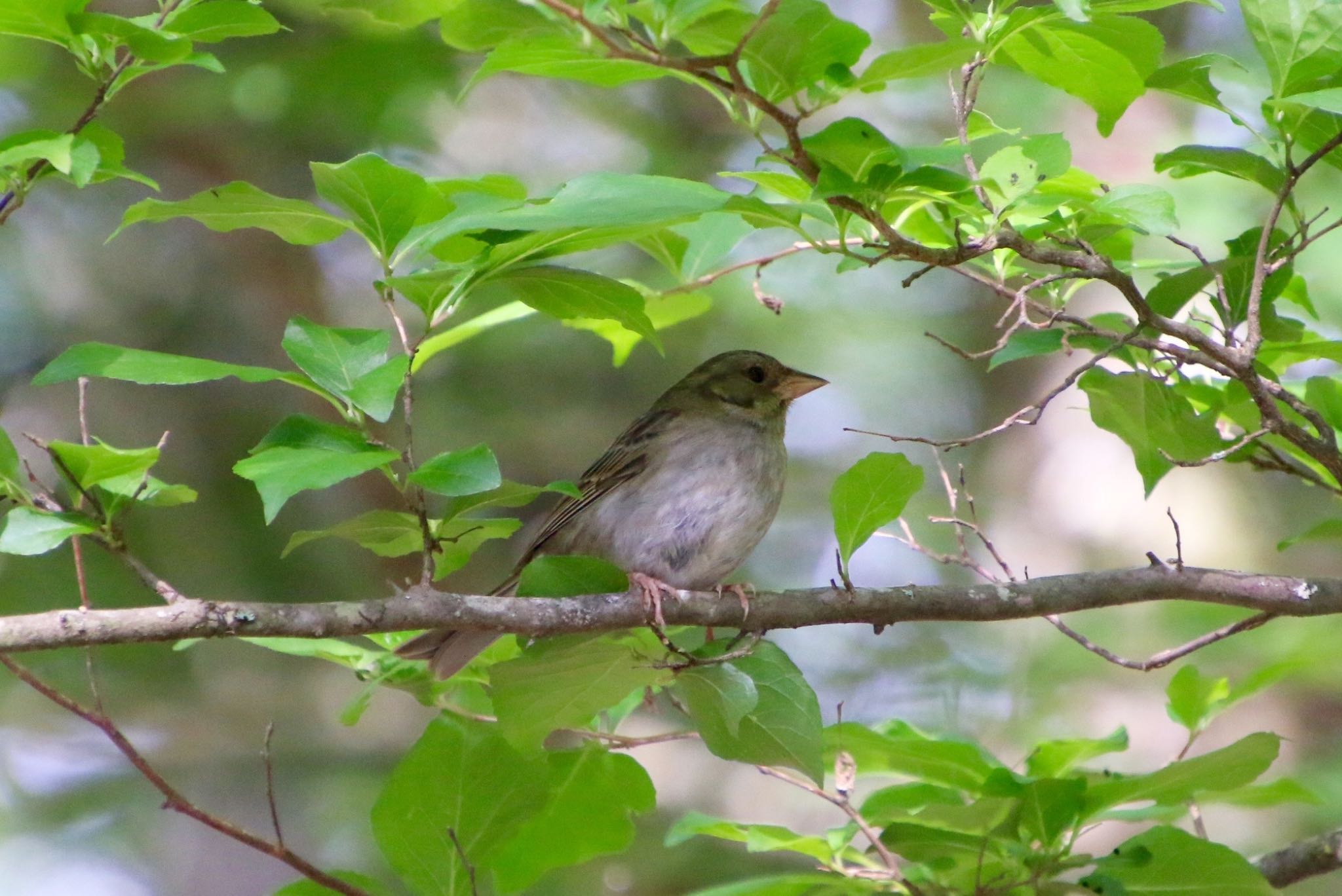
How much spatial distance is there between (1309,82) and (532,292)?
5.30ft

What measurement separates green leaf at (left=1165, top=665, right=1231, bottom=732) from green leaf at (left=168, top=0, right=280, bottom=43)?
103 inches

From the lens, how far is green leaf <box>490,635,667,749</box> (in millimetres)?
3027

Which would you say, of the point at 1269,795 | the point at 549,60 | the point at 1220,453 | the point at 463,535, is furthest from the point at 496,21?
the point at 1269,795

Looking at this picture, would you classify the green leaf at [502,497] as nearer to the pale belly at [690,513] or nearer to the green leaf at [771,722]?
the green leaf at [771,722]

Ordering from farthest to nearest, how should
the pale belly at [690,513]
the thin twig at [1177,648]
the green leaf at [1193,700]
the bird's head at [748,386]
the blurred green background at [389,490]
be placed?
1. the blurred green background at [389,490]
2. the bird's head at [748,386]
3. the pale belly at [690,513]
4. the green leaf at [1193,700]
5. the thin twig at [1177,648]

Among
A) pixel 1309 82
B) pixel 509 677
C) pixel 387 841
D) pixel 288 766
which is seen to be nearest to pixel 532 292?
pixel 509 677

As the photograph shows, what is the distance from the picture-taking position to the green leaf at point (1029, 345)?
2907mm

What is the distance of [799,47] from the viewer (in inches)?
93.8

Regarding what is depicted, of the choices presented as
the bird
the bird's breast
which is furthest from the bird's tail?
the bird's breast

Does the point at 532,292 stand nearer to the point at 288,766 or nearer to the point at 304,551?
the point at 304,551

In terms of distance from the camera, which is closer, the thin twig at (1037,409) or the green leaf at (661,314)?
the thin twig at (1037,409)

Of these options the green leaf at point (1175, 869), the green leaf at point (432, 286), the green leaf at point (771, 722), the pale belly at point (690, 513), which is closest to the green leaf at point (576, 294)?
the green leaf at point (432, 286)

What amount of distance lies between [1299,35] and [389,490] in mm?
5043

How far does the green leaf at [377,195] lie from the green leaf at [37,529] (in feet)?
2.46
